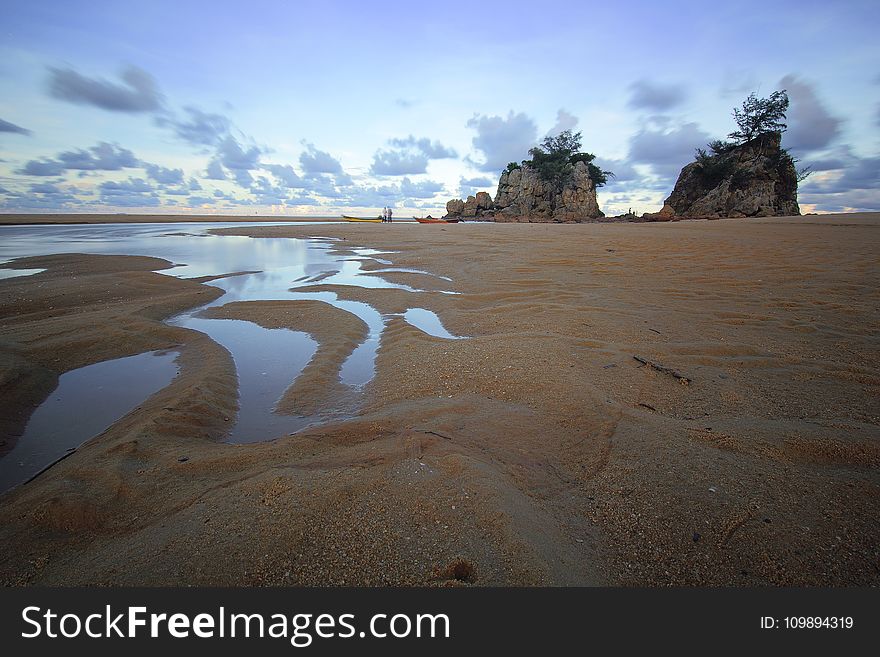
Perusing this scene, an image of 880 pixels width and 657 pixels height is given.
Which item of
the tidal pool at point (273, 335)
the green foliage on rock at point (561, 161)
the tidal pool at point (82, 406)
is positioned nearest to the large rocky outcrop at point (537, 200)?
the green foliage on rock at point (561, 161)

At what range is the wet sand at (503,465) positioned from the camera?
1662 mm

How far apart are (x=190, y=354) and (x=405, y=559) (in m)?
4.46

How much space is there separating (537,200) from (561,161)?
6.39 m

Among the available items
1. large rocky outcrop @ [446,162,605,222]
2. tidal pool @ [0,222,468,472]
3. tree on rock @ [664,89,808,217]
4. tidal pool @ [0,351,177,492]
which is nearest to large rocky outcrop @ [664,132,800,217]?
tree on rock @ [664,89,808,217]

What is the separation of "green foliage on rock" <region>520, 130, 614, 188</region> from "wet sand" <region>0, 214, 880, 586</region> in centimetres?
5733

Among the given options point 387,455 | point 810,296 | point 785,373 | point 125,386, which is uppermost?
point 810,296

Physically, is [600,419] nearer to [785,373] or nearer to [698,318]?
[785,373]

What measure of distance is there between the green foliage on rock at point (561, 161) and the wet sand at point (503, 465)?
57.3 m

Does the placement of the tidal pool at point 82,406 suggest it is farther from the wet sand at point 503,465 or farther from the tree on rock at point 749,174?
the tree on rock at point 749,174

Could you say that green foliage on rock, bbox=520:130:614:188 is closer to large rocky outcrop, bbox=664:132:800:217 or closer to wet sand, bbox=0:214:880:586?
large rocky outcrop, bbox=664:132:800:217

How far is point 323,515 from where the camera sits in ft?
6.29

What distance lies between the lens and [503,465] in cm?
245

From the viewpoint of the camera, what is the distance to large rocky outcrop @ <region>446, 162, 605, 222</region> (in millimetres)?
54781

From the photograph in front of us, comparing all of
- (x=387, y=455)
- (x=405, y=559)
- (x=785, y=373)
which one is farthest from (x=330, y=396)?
(x=785, y=373)
